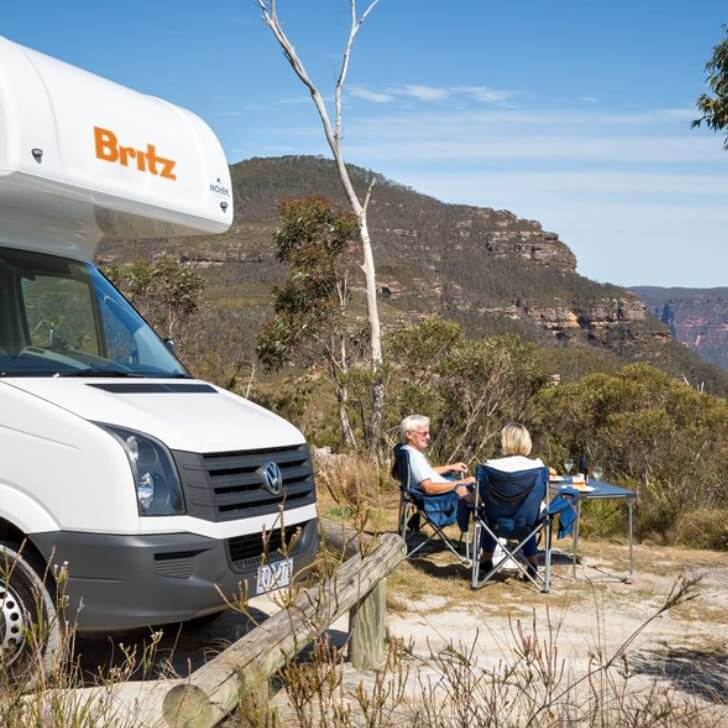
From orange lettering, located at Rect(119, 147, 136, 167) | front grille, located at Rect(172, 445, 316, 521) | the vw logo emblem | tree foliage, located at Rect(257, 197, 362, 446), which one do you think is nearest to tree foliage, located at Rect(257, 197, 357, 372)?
tree foliage, located at Rect(257, 197, 362, 446)

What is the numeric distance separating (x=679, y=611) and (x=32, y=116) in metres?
5.15

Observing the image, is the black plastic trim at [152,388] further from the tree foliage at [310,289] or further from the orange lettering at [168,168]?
the tree foliage at [310,289]

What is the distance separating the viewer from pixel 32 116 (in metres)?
5.28

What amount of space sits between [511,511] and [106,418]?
12.7 feet

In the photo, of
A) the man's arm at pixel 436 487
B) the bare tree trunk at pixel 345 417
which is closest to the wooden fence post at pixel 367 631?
the man's arm at pixel 436 487

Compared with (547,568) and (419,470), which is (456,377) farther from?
(547,568)

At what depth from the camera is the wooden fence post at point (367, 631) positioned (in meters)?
5.59

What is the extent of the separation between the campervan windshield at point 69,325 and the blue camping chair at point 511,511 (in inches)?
104

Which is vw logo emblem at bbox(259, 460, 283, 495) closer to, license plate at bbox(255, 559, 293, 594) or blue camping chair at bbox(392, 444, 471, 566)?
license plate at bbox(255, 559, 293, 594)

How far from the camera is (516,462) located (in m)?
7.96

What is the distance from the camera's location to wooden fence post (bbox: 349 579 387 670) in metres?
5.59

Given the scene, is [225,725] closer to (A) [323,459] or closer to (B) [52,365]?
(B) [52,365]

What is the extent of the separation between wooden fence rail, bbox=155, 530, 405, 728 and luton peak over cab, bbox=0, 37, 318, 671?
0.29 metres

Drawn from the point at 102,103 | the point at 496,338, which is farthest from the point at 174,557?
the point at 496,338
